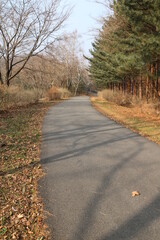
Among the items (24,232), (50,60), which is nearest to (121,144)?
(24,232)

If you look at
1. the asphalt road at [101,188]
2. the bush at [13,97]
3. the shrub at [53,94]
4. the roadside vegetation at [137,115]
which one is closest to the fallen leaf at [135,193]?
the asphalt road at [101,188]

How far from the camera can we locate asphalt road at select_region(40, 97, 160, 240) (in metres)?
2.77

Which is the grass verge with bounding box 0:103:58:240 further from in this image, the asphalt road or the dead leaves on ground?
the asphalt road

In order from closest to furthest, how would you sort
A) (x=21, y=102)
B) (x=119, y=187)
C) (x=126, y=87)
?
(x=119, y=187)
(x=21, y=102)
(x=126, y=87)

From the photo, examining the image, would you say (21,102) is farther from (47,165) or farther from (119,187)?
(119,187)

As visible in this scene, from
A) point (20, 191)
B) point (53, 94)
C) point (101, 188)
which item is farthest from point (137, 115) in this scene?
point (53, 94)

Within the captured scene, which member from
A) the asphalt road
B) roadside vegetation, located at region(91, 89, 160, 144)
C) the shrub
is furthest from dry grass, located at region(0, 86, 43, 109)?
the asphalt road

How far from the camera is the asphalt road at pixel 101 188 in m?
2.77

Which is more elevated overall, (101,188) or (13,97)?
(13,97)

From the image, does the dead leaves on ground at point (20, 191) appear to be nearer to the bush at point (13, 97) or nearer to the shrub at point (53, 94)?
the bush at point (13, 97)

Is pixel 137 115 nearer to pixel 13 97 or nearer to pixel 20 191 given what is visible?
pixel 13 97

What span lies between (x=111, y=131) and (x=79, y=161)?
12.1ft

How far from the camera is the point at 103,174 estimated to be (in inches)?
176

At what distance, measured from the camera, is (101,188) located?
3.86 metres
